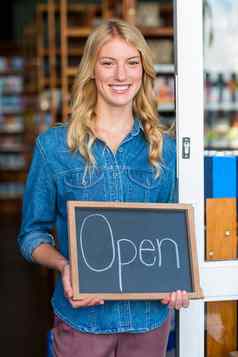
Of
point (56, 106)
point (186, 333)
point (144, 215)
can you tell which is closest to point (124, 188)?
point (144, 215)

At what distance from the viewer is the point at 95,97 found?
195 centimetres

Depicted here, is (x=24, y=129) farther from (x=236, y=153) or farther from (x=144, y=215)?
(x=144, y=215)

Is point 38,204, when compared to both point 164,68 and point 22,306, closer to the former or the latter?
point 22,306

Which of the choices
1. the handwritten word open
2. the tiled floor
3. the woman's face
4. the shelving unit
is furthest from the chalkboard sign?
the shelving unit

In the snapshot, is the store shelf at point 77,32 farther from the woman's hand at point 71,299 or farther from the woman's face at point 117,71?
the woman's hand at point 71,299

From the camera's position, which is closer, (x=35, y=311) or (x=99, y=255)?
(x=99, y=255)

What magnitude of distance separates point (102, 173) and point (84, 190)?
7 cm

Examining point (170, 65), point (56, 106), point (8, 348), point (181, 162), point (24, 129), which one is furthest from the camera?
point (24, 129)

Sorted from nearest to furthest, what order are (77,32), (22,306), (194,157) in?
(194,157) → (22,306) → (77,32)

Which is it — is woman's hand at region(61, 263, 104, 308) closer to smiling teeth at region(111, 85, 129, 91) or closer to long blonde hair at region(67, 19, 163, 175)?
long blonde hair at region(67, 19, 163, 175)

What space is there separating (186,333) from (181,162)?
2.05 feet

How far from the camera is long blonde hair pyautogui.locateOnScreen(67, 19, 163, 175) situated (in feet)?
6.12

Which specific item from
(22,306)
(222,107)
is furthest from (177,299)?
(222,107)

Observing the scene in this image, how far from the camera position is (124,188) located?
1.91 meters
